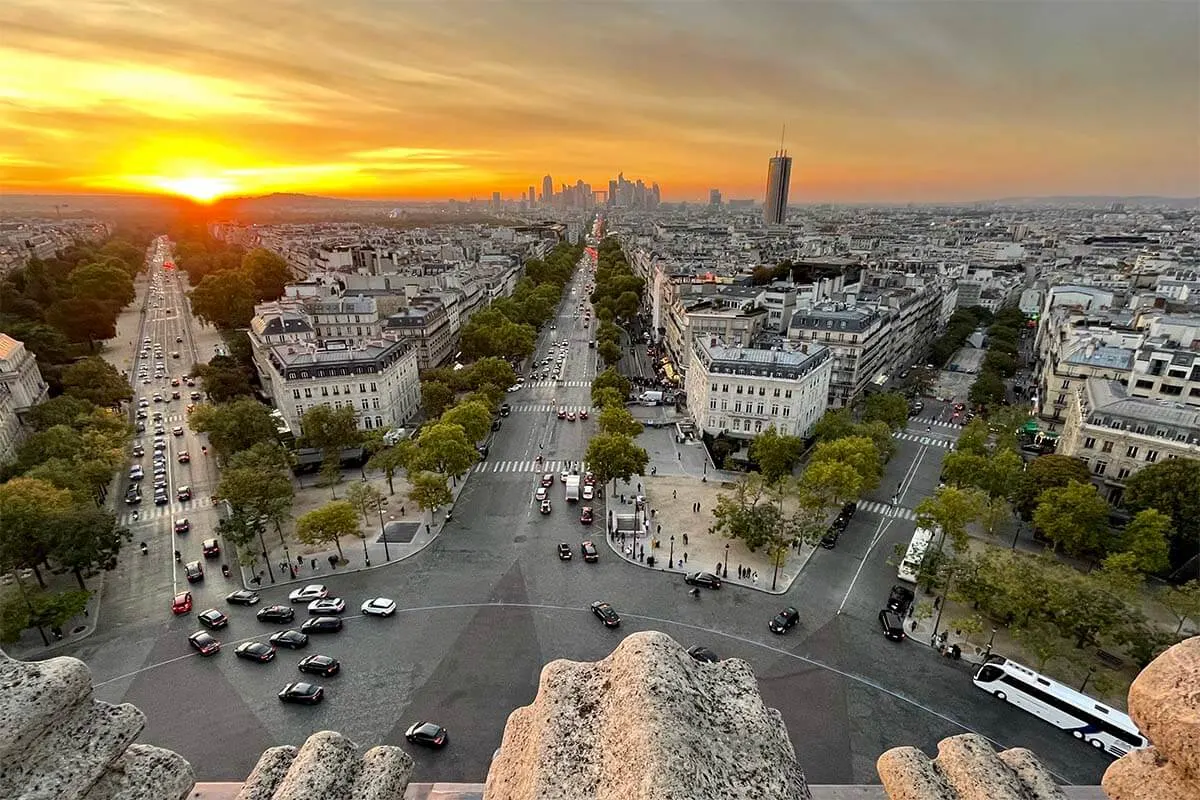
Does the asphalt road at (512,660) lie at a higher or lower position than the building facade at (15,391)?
lower

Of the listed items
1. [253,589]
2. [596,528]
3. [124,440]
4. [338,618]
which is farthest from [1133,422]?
[124,440]

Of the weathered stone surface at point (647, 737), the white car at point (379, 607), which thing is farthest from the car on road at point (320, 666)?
the weathered stone surface at point (647, 737)

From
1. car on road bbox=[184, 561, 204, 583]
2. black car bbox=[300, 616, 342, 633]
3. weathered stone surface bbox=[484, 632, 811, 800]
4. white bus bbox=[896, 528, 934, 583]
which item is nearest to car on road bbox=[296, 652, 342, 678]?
black car bbox=[300, 616, 342, 633]

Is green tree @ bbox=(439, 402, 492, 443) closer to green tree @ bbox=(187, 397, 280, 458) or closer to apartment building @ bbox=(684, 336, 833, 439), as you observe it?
green tree @ bbox=(187, 397, 280, 458)

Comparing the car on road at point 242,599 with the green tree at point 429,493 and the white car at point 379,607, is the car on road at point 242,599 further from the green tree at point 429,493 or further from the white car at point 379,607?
the green tree at point 429,493

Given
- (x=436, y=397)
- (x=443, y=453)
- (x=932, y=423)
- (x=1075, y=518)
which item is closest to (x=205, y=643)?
(x=443, y=453)
